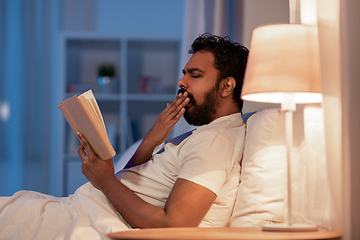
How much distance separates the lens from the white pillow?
99 centimetres

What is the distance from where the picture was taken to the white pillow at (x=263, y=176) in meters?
0.99

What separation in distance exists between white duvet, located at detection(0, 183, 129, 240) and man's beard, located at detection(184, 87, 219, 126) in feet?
1.57

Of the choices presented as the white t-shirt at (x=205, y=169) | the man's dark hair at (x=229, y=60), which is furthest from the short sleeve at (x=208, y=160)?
the man's dark hair at (x=229, y=60)

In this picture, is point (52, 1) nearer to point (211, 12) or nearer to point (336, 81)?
point (211, 12)

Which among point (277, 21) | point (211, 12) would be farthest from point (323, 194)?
point (211, 12)

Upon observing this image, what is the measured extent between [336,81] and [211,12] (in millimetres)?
1542

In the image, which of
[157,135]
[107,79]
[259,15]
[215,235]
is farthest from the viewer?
[107,79]

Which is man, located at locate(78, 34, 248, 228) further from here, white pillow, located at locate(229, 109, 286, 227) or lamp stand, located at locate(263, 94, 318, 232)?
lamp stand, located at locate(263, 94, 318, 232)

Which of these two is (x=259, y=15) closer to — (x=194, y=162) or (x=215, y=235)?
(x=194, y=162)

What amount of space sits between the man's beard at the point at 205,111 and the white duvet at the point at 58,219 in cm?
48

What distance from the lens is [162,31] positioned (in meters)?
3.35

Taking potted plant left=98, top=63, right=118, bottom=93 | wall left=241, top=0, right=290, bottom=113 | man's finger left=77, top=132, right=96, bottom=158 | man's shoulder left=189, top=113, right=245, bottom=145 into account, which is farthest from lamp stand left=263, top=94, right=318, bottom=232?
potted plant left=98, top=63, right=118, bottom=93

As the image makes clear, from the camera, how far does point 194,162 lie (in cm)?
105

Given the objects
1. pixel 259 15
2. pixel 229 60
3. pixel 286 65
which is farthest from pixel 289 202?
pixel 259 15
